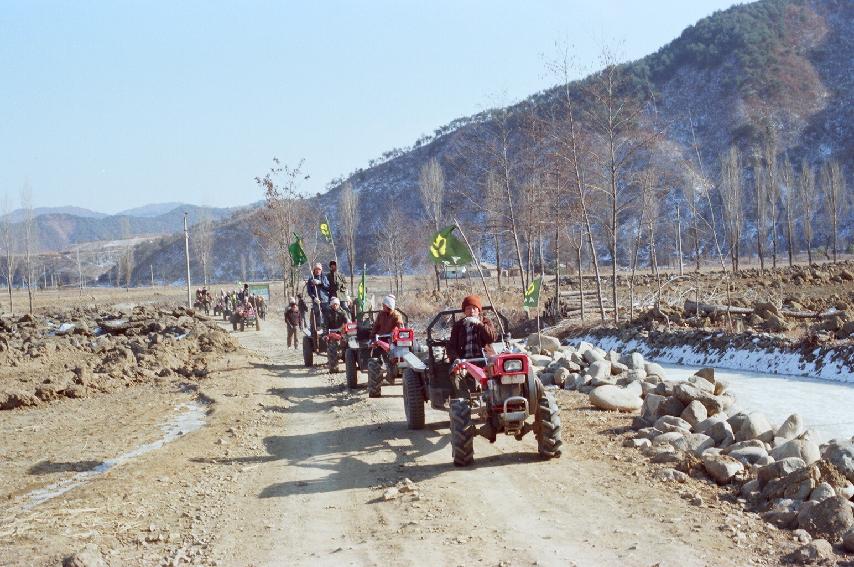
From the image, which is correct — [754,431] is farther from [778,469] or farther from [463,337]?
[463,337]

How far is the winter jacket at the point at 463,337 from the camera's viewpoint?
9805mm

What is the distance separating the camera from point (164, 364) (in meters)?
20.6

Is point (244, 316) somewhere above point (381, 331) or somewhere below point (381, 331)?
below

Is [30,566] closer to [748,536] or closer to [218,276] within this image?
[748,536]

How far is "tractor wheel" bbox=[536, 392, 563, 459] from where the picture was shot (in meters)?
9.00

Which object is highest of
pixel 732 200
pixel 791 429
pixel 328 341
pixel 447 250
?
pixel 732 200

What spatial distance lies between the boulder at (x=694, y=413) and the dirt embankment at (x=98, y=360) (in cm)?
1079

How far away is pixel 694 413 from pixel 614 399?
207 centimetres

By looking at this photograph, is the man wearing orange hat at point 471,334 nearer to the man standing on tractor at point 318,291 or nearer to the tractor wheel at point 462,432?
the tractor wheel at point 462,432

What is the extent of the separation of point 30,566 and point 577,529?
4.17 m

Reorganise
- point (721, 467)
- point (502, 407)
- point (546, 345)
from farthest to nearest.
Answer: point (546, 345)
point (502, 407)
point (721, 467)

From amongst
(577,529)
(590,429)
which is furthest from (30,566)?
(590,429)

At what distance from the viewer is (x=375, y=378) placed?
533 inches

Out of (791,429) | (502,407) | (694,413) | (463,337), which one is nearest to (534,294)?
(694,413)
